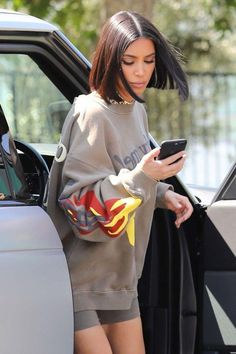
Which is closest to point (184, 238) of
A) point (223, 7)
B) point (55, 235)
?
point (55, 235)

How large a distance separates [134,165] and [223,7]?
24.9 ft

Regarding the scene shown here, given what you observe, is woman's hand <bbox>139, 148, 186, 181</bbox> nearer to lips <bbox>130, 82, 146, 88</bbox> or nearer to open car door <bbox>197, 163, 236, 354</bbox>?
lips <bbox>130, 82, 146, 88</bbox>

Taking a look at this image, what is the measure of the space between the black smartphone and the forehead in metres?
0.33

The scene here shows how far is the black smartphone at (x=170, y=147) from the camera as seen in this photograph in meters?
2.67

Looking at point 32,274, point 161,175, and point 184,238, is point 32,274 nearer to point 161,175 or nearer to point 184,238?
point 161,175

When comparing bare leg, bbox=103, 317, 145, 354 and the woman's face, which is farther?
bare leg, bbox=103, 317, 145, 354

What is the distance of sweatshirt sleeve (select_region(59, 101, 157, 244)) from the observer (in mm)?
2709

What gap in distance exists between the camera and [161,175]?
269cm

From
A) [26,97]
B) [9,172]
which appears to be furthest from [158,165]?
[26,97]

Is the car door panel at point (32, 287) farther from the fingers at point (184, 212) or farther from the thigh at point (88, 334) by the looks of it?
the fingers at point (184, 212)

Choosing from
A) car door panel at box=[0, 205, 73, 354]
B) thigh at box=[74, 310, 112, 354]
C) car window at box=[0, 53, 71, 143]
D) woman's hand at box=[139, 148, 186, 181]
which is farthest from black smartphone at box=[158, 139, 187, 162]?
car window at box=[0, 53, 71, 143]

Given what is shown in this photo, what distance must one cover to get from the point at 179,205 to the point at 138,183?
0.32 meters

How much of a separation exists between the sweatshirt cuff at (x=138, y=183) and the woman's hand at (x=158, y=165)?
2cm

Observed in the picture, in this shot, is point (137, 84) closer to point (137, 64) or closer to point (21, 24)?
point (137, 64)
